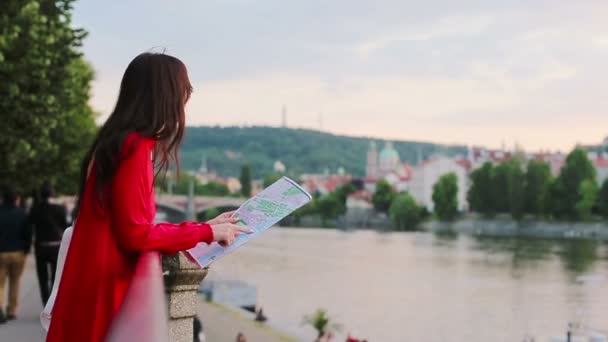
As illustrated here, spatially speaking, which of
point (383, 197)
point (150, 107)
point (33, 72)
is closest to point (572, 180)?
point (383, 197)

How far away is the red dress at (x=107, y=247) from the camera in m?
2.06

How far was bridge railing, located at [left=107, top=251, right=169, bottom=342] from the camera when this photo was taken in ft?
5.56

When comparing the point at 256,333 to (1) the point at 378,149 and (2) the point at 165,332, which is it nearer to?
(2) the point at 165,332

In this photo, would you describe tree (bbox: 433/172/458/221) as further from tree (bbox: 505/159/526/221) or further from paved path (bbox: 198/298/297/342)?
paved path (bbox: 198/298/297/342)

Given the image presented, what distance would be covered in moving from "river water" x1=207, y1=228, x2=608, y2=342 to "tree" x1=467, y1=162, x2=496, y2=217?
33352 mm

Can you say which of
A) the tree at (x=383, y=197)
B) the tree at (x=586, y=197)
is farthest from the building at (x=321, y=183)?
the tree at (x=586, y=197)

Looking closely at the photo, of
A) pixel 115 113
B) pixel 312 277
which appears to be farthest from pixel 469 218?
pixel 115 113

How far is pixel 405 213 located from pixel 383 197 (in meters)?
17.2

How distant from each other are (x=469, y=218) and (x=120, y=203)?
95.5 meters

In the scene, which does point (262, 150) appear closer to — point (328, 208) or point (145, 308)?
point (328, 208)

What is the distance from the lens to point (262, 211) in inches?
108

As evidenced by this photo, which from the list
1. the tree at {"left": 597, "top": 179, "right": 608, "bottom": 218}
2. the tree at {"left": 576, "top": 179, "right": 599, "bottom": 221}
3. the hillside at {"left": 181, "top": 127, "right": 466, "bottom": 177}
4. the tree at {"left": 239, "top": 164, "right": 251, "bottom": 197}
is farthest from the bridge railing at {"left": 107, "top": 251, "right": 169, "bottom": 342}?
the hillside at {"left": 181, "top": 127, "right": 466, "bottom": 177}

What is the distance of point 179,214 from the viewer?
261ft

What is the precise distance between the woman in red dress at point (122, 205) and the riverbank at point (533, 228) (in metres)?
76.6
